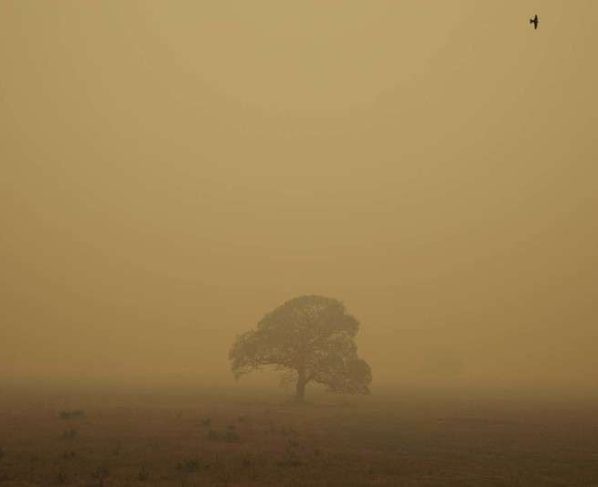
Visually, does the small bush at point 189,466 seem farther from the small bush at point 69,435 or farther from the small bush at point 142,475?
the small bush at point 69,435

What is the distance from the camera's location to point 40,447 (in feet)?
104

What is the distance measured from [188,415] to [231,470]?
26286mm

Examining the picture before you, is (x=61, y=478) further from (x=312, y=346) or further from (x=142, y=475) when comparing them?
(x=312, y=346)

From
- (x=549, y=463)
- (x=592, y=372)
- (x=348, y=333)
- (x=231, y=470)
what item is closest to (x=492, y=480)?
(x=549, y=463)

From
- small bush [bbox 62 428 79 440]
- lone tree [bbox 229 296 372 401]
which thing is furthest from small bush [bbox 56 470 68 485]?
lone tree [bbox 229 296 372 401]

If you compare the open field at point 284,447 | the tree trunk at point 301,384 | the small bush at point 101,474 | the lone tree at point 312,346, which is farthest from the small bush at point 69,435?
the tree trunk at point 301,384

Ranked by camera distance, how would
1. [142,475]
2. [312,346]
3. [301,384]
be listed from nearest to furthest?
[142,475]
[312,346]
[301,384]

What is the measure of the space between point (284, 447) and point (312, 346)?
31243 millimetres

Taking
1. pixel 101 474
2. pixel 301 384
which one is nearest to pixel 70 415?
pixel 101 474

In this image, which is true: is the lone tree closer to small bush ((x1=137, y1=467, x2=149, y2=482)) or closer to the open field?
the open field

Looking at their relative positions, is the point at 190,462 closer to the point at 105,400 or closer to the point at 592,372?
the point at 105,400

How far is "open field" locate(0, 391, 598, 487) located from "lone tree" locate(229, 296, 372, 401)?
5.06 metres

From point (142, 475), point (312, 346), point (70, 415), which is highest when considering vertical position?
Result: point (312, 346)

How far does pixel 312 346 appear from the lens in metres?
65.4
